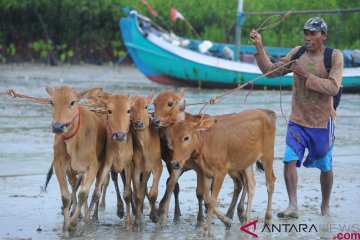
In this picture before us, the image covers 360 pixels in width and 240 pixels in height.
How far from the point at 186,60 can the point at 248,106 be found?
498 centimetres

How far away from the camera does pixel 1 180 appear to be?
1127 cm

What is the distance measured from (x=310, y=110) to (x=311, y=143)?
0.36m

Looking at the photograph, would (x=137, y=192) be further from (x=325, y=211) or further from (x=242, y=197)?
(x=325, y=211)

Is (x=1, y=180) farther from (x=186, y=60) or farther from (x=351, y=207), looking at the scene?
(x=186, y=60)

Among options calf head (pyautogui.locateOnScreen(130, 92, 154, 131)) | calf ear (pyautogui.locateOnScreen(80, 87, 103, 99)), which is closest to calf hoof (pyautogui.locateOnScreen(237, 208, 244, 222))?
calf head (pyautogui.locateOnScreen(130, 92, 154, 131))

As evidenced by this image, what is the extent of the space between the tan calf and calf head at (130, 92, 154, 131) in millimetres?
118

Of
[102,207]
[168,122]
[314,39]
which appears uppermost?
[314,39]

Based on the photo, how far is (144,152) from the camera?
29.8 ft

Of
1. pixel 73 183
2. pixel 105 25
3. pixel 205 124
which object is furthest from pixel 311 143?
pixel 105 25

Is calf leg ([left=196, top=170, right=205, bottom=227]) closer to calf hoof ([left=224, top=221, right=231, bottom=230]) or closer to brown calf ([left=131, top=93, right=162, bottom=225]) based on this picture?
calf hoof ([left=224, top=221, right=231, bottom=230])

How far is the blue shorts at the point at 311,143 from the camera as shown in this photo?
378 inches

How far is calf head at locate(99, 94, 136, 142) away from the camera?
8.59 metres

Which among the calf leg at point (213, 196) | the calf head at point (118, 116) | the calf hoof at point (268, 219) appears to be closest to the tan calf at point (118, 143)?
the calf head at point (118, 116)

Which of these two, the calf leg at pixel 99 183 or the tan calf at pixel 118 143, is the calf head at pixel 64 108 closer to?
the tan calf at pixel 118 143
